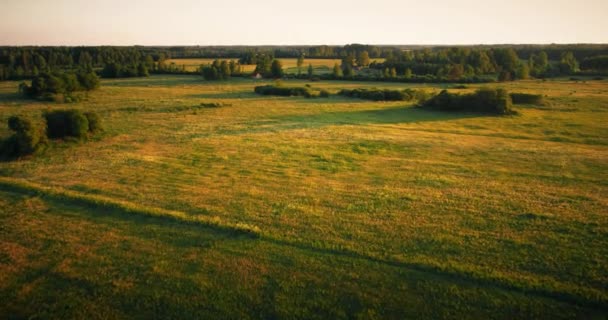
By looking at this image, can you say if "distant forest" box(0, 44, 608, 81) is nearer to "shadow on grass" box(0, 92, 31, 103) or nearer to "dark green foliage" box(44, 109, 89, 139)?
"shadow on grass" box(0, 92, 31, 103)

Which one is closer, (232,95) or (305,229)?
(305,229)

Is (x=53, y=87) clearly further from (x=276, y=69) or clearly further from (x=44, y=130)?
(x=276, y=69)

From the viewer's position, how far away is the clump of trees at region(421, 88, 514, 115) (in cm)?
5966

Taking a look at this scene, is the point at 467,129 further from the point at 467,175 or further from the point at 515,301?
the point at 515,301

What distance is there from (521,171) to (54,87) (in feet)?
289

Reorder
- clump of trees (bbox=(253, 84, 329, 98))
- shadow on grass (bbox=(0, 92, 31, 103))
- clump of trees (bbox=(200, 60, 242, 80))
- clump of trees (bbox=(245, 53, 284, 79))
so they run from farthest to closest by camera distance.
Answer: clump of trees (bbox=(245, 53, 284, 79)) → clump of trees (bbox=(200, 60, 242, 80)) → clump of trees (bbox=(253, 84, 329, 98)) → shadow on grass (bbox=(0, 92, 31, 103))

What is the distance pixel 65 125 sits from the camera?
128 ft

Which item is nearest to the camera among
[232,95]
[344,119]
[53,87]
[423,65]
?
[344,119]

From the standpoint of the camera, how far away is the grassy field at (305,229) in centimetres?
1343

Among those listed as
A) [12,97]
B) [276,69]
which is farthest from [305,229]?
[276,69]

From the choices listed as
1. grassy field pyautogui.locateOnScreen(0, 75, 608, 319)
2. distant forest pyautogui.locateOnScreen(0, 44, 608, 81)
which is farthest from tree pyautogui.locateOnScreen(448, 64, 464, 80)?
grassy field pyautogui.locateOnScreen(0, 75, 608, 319)

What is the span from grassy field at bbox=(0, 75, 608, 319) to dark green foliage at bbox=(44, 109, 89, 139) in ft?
7.28

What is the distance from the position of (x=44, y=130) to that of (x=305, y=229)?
1283 inches

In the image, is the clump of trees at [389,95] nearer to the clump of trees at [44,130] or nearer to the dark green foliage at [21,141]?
the clump of trees at [44,130]
